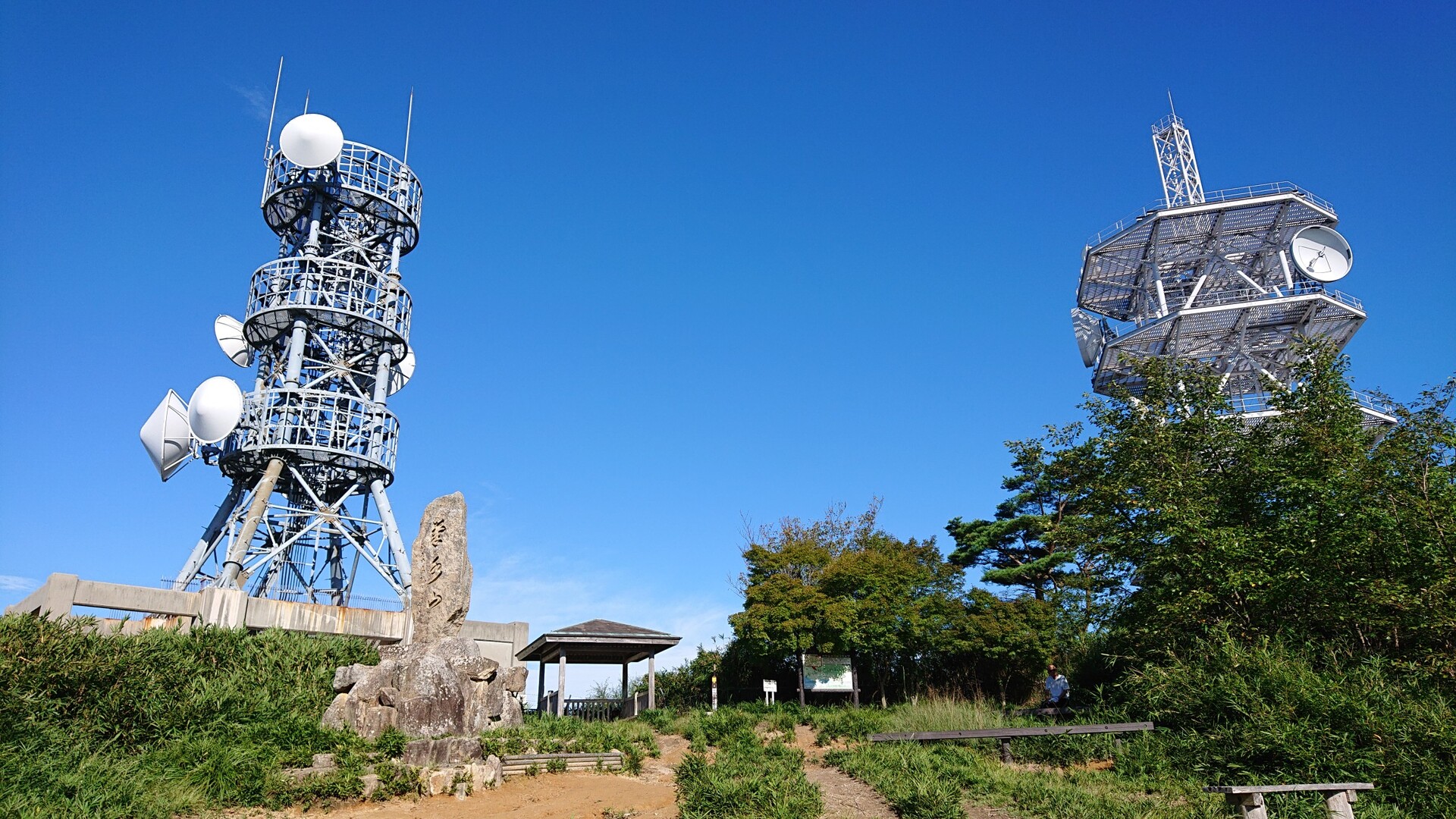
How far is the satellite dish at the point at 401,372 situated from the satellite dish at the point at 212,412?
6520mm

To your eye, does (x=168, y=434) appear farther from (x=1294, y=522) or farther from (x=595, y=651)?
(x=1294, y=522)

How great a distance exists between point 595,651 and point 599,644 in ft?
5.60

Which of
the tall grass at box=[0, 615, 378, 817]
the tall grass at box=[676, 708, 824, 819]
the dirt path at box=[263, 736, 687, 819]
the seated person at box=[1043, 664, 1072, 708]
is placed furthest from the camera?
the seated person at box=[1043, 664, 1072, 708]

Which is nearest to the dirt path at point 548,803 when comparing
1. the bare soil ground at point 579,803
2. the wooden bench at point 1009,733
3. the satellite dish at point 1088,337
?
the bare soil ground at point 579,803

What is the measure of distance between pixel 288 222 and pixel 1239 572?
33491mm

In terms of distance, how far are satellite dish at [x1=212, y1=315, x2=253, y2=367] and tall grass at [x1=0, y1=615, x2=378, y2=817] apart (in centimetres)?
2179

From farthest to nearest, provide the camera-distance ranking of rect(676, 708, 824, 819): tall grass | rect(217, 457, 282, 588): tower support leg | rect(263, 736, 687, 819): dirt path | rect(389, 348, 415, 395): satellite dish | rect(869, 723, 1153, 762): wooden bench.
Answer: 1. rect(389, 348, 415, 395): satellite dish
2. rect(217, 457, 282, 588): tower support leg
3. rect(869, 723, 1153, 762): wooden bench
4. rect(263, 736, 687, 819): dirt path
5. rect(676, 708, 824, 819): tall grass

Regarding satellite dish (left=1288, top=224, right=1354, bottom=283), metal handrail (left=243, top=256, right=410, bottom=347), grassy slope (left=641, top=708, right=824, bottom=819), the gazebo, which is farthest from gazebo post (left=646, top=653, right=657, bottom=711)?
satellite dish (left=1288, top=224, right=1354, bottom=283)

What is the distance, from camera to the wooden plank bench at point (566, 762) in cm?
1173

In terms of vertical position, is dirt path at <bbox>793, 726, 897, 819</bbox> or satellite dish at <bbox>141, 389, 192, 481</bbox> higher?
satellite dish at <bbox>141, 389, 192, 481</bbox>

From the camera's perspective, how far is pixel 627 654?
80.8ft

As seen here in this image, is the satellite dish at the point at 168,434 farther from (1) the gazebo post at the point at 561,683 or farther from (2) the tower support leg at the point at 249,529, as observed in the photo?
(1) the gazebo post at the point at 561,683

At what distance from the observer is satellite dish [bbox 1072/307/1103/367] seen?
120ft

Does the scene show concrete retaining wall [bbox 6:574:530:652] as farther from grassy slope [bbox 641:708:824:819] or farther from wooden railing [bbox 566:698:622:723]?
grassy slope [bbox 641:708:824:819]
